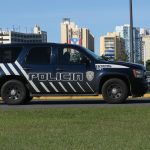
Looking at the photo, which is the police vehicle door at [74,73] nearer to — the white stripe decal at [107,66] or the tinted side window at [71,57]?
the tinted side window at [71,57]

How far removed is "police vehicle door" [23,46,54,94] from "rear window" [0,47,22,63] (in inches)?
14.1

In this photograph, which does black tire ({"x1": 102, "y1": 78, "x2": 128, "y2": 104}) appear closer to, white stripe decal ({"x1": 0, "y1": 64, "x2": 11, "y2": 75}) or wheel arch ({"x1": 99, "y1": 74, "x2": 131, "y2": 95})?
wheel arch ({"x1": 99, "y1": 74, "x2": 131, "y2": 95})

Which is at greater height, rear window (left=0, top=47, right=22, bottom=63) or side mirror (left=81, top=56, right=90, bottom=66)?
rear window (left=0, top=47, right=22, bottom=63)

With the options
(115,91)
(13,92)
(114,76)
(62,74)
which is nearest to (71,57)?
(62,74)

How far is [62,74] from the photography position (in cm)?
1625

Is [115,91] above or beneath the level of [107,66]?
beneath

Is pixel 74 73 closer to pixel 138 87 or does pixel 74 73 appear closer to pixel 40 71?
pixel 40 71

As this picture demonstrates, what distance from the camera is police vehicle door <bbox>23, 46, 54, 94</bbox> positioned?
1631 cm
